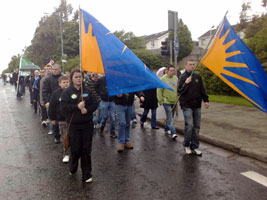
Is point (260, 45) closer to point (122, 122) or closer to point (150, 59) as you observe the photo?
point (122, 122)

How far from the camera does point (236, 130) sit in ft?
23.1

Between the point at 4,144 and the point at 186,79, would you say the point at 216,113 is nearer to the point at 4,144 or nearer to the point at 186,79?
the point at 186,79

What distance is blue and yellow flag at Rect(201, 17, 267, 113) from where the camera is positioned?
455cm

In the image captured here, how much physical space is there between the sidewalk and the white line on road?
71 centimetres

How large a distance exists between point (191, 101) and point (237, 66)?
3.50ft

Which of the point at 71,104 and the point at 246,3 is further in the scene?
the point at 246,3

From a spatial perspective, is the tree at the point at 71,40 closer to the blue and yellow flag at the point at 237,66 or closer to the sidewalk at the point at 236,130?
the sidewalk at the point at 236,130

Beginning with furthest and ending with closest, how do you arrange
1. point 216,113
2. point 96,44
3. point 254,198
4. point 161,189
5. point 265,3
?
1. point 265,3
2. point 216,113
3. point 96,44
4. point 161,189
5. point 254,198

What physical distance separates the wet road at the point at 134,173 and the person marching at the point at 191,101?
1.33 ft

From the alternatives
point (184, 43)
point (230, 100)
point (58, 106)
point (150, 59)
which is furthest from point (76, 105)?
point (184, 43)

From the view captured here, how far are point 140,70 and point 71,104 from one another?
1.37 meters

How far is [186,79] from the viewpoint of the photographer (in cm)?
522

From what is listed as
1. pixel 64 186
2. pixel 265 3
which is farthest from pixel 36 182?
pixel 265 3

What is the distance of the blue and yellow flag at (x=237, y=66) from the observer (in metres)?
4.55
